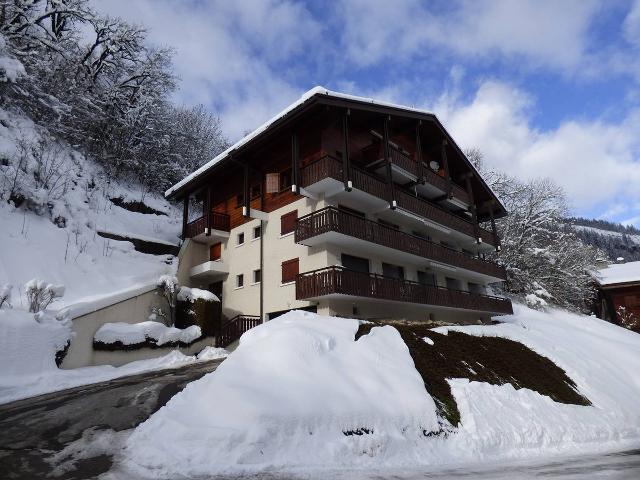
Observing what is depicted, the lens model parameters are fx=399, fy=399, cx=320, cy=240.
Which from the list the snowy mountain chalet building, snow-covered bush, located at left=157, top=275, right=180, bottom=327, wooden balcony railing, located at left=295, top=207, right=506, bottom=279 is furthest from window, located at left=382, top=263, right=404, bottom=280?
snow-covered bush, located at left=157, top=275, right=180, bottom=327

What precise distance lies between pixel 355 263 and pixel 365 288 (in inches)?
98.2

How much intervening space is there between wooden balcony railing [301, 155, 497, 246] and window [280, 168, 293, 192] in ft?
8.01

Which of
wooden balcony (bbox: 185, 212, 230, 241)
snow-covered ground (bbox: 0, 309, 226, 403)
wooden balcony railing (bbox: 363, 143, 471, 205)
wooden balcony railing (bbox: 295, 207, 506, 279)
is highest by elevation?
wooden balcony railing (bbox: 363, 143, 471, 205)

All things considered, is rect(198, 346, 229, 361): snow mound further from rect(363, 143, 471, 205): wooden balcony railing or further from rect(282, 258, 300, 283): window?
rect(363, 143, 471, 205): wooden balcony railing

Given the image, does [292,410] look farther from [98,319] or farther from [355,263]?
[355,263]

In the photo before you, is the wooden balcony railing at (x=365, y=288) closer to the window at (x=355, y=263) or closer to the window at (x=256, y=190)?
the window at (x=355, y=263)

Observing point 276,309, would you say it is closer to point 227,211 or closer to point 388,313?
point 388,313

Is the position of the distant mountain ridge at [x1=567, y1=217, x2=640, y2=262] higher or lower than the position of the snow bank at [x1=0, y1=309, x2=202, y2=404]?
higher

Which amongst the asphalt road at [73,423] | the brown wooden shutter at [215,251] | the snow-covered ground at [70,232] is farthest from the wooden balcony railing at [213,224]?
the asphalt road at [73,423]

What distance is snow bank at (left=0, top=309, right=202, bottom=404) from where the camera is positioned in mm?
11258

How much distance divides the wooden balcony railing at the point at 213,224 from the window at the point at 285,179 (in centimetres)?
487

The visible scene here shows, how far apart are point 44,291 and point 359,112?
636 inches

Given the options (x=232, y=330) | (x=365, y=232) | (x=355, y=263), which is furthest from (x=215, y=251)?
(x=365, y=232)

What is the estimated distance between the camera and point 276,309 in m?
20.0
